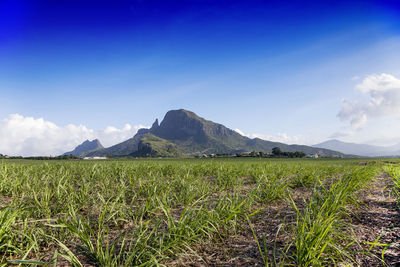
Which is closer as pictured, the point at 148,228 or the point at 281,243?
the point at 281,243

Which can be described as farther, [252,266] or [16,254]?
[16,254]

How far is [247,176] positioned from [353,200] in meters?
5.04

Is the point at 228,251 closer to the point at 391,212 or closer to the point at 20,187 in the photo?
the point at 391,212

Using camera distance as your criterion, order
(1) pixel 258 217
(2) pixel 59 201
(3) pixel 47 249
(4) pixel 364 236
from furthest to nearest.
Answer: (2) pixel 59 201
(1) pixel 258 217
(4) pixel 364 236
(3) pixel 47 249

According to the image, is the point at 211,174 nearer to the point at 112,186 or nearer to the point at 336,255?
the point at 112,186

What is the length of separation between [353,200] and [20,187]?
8836 millimetres

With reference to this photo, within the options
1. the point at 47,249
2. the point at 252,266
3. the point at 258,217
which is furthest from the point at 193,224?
the point at 47,249

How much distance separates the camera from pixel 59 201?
162 inches

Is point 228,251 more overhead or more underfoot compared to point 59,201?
more underfoot

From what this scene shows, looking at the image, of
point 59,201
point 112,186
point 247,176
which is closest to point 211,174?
point 247,176

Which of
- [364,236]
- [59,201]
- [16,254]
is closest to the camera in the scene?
[16,254]

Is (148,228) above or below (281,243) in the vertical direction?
above

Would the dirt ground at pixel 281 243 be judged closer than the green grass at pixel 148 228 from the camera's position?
No

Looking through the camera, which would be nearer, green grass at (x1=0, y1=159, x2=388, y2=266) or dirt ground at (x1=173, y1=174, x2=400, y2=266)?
green grass at (x1=0, y1=159, x2=388, y2=266)
